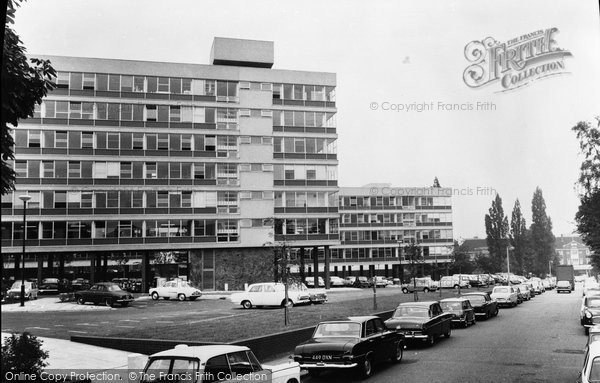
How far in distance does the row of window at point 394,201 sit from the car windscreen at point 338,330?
271ft

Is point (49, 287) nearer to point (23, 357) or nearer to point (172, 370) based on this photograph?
point (23, 357)

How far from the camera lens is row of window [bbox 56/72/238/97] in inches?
2099

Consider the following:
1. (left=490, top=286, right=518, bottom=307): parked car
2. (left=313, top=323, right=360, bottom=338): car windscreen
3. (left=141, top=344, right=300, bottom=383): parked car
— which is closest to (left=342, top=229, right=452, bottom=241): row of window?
(left=490, top=286, right=518, bottom=307): parked car

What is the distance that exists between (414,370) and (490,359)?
282 cm

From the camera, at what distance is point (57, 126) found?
172ft

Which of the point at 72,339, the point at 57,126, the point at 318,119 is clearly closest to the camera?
the point at 72,339

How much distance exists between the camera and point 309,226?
5959 centimetres

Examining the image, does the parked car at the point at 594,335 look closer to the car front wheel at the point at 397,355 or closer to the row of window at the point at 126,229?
the car front wheel at the point at 397,355

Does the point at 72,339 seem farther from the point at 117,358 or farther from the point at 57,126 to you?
the point at 57,126

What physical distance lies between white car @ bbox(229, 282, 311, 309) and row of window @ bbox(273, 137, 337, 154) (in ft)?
85.0

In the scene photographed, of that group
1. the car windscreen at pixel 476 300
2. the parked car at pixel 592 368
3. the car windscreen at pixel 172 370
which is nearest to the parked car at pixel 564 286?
the car windscreen at pixel 476 300

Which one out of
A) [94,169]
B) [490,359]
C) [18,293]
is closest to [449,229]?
[94,169]

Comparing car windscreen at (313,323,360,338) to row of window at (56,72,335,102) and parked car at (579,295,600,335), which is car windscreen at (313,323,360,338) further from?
row of window at (56,72,335,102)

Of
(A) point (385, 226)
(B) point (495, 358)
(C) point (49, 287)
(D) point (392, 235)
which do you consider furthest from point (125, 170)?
(D) point (392, 235)
